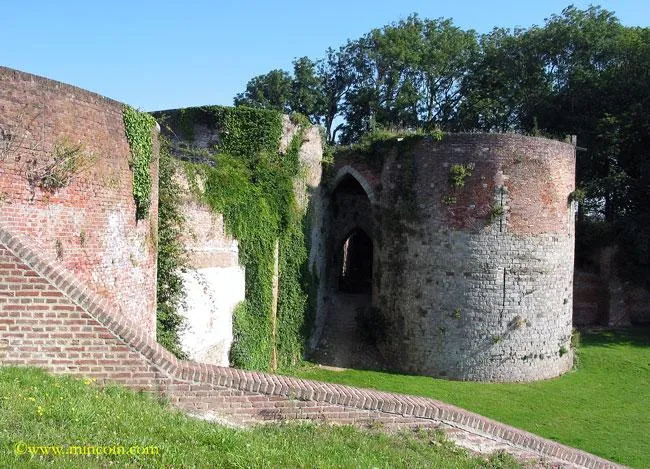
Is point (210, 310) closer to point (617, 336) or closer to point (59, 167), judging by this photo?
point (59, 167)

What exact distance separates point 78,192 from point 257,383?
390cm

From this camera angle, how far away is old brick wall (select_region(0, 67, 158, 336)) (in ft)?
23.9

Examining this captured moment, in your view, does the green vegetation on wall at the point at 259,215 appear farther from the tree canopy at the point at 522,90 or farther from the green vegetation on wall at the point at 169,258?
the tree canopy at the point at 522,90

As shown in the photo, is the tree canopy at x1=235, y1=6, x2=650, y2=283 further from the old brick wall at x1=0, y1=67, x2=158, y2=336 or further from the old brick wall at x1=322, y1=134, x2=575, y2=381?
the old brick wall at x1=0, y1=67, x2=158, y2=336

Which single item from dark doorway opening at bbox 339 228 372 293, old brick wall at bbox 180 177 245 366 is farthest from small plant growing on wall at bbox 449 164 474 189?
dark doorway opening at bbox 339 228 372 293

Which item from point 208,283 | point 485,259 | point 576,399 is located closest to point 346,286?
point 485,259

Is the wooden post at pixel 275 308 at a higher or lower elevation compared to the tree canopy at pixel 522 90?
lower

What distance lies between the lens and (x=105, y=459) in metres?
4.42

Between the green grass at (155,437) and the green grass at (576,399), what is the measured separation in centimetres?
696

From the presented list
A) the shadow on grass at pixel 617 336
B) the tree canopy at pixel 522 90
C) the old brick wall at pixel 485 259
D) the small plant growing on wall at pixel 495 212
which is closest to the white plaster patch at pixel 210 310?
the old brick wall at pixel 485 259

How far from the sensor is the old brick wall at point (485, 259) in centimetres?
1664

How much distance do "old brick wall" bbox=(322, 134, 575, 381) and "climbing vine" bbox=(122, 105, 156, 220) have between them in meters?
9.25

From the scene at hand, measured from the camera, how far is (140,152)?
9.95m

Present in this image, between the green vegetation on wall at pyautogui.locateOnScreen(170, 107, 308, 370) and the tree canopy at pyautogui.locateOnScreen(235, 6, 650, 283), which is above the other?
the tree canopy at pyautogui.locateOnScreen(235, 6, 650, 283)
